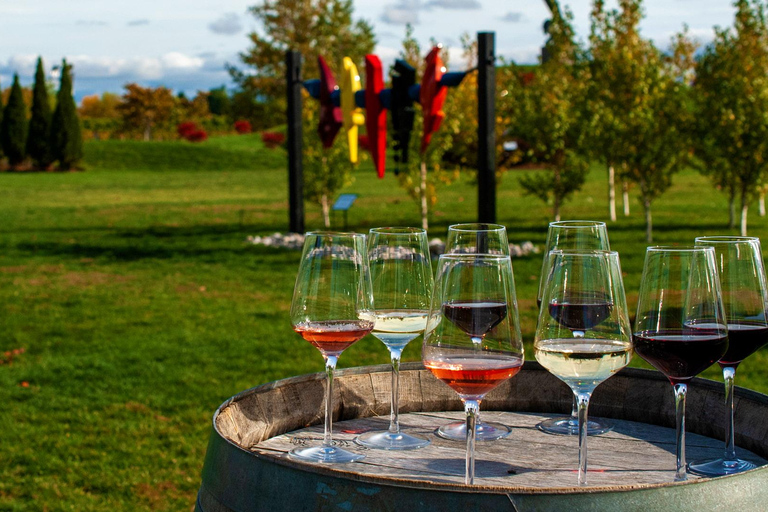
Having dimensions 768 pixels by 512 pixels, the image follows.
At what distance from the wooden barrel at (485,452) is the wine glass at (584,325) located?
229mm

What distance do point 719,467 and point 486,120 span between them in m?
7.70

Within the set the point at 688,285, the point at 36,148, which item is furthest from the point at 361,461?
the point at 36,148

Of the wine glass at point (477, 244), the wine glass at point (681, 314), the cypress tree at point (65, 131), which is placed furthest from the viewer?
the cypress tree at point (65, 131)

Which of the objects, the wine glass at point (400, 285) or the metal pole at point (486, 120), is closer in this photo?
the wine glass at point (400, 285)

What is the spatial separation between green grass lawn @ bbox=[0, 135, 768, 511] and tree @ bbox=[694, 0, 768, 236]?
1327 millimetres

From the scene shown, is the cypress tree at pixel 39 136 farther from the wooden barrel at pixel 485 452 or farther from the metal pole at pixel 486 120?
the wooden barrel at pixel 485 452

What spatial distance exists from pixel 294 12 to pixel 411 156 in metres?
36.5

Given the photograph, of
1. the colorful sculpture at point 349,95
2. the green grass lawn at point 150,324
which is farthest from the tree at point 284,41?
the colorful sculpture at point 349,95

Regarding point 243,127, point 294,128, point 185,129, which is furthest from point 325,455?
point 243,127

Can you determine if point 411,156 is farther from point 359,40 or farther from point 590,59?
point 359,40

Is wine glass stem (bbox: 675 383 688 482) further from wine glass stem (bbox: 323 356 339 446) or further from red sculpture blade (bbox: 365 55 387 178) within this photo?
red sculpture blade (bbox: 365 55 387 178)

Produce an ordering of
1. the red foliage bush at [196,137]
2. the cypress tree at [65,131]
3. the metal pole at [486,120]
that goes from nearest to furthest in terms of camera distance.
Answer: the metal pole at [486,120] < the cypress tree at [65,131] < the red foliage bush at [196,137]

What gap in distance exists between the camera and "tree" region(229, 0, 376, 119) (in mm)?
50178

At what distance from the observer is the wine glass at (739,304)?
1924 millimetres
